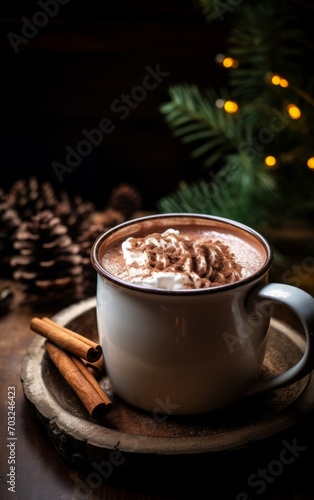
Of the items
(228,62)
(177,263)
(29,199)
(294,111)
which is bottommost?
(29,199)

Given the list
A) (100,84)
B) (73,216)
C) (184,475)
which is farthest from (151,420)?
(100,84)

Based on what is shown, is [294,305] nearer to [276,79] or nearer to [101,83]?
[276,79]

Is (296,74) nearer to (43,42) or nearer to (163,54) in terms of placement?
(163,54)

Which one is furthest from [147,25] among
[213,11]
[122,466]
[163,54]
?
[122,466]

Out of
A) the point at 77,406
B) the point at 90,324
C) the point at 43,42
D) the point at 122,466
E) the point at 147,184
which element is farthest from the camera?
the point at 147,184

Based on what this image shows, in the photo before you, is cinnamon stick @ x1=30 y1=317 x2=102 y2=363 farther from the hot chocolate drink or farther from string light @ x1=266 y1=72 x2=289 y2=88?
string light @ x1=266 y1=72 x2=289 y2=88

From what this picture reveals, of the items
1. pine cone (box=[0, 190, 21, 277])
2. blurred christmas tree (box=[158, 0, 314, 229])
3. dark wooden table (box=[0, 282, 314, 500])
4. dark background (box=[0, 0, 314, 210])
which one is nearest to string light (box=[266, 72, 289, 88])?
blurred christmas tree (box=[158, 0, 314, 229])

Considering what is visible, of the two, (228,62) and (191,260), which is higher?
(228,62)
